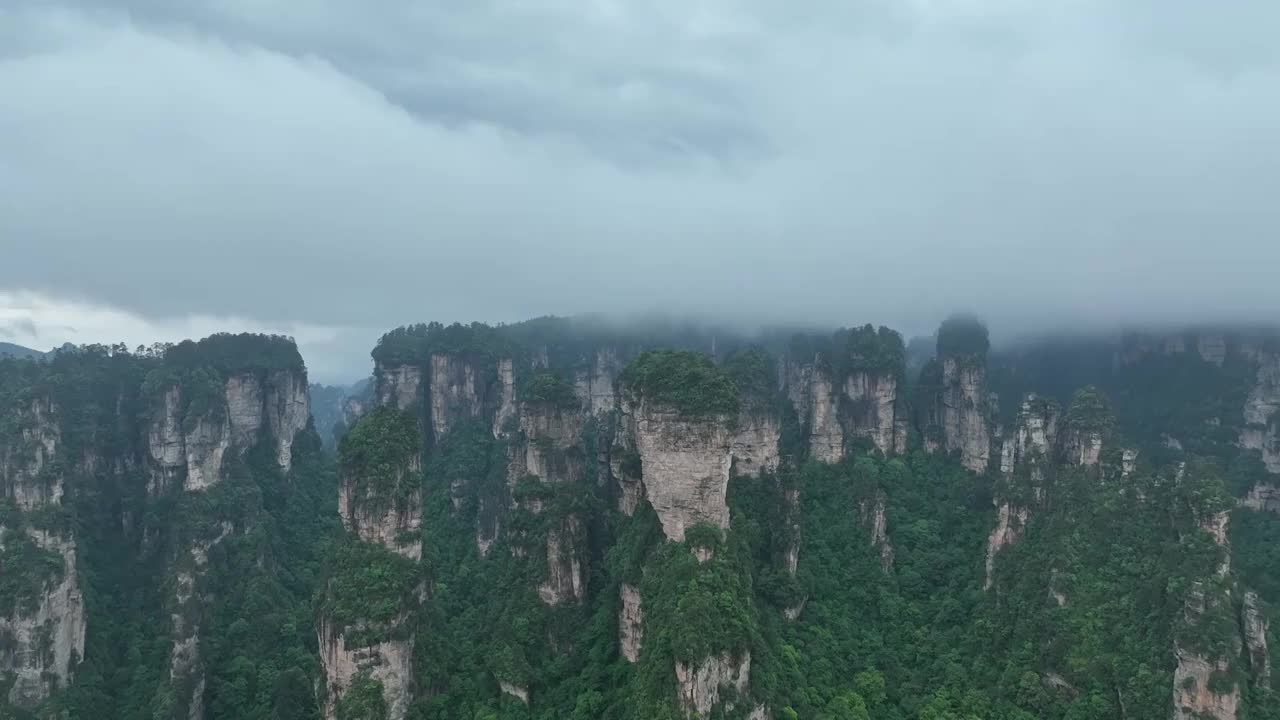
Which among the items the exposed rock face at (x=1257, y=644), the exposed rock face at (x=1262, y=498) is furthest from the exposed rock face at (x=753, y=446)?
the exposed rock face at (x=1262, y=498)

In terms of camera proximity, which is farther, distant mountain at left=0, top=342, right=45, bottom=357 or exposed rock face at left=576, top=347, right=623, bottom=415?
distant mountain at left=0, top=342, right=45, bottom=357

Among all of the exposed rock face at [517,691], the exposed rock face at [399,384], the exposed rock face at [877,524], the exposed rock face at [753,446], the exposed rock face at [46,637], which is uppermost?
the exposed rock face at [399,384]

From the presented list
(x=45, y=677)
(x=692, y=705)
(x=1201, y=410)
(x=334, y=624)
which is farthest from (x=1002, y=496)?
(x=45, y=677)

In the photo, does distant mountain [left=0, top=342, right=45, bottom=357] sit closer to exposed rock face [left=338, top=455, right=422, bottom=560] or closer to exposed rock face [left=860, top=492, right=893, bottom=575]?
exposed rock face [left=338, top=455, right=422, bottom=560]

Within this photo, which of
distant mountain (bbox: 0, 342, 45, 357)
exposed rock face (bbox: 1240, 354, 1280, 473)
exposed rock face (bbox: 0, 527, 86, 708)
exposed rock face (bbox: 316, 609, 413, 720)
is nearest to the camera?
exposed rock face (bbox: 316, 609, 413, 720)

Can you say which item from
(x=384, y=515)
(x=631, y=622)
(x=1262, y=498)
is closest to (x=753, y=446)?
(x=631, y=622)

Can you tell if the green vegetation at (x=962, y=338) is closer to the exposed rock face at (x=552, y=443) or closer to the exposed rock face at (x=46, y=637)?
the exposed rock face at (x=552, y=443)

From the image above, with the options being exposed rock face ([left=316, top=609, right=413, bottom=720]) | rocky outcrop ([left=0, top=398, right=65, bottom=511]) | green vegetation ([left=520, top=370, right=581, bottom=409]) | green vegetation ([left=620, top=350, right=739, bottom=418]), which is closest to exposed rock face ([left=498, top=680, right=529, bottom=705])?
exposed rock face ([left=316, top=609, right=413, bottom=720])
